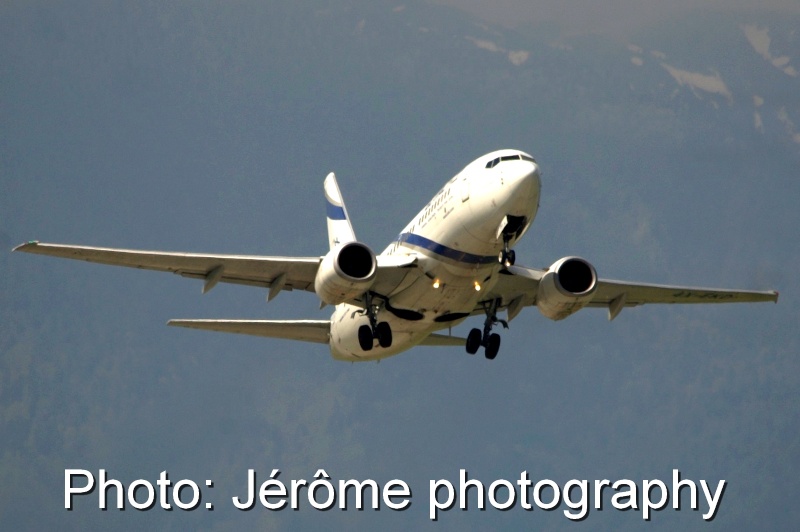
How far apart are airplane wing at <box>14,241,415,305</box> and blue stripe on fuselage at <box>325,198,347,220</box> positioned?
8266 mm

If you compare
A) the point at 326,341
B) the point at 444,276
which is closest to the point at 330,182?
the point at 326,341

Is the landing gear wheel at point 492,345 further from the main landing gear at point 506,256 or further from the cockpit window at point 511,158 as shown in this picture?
the cockpit window at point 511,158

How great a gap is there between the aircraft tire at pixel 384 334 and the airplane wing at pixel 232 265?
948 mm

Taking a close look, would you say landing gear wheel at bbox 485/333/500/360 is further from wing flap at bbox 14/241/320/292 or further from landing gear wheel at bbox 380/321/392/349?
wing flap at bbox 14/241/320/292

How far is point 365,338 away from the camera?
131 ft

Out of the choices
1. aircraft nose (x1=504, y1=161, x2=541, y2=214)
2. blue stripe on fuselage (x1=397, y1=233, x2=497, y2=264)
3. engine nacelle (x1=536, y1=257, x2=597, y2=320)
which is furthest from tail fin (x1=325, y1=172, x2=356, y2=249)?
aircraft nose (x1=504, y1=161, x2=541, y2=214)

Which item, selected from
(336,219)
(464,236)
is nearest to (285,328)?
(336,219)

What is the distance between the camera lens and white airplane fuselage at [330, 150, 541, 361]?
35281 mm

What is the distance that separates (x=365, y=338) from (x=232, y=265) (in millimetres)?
4210

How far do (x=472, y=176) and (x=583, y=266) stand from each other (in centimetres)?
482

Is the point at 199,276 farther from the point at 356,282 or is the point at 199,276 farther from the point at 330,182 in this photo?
the point at 330,182

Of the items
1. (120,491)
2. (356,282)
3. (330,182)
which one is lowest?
(120,491)

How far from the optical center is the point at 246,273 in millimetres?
39438

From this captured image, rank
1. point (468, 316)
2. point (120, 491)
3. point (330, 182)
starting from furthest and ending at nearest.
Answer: point (330, 182) → point (468, 316) → point (120, 491)
